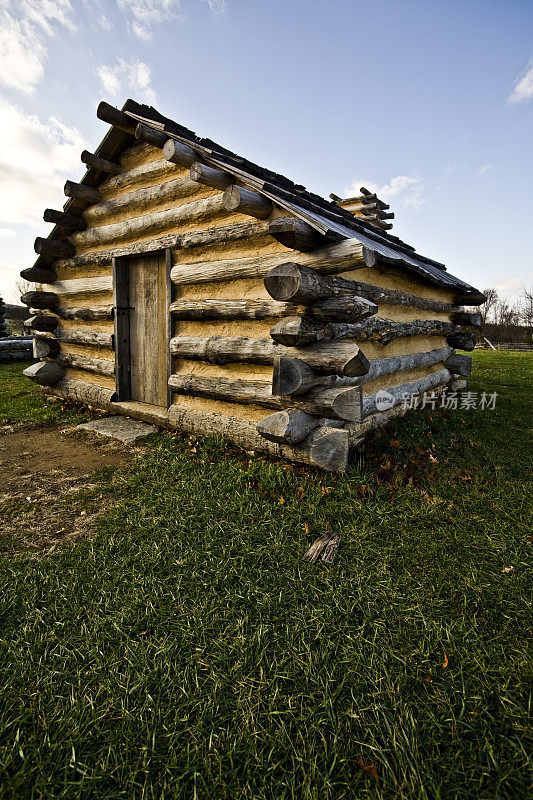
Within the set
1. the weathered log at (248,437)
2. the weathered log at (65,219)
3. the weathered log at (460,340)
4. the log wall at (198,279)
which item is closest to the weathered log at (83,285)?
the log wall at (198,279)

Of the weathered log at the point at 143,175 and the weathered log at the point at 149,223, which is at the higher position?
the weathered log at the point at 143,175

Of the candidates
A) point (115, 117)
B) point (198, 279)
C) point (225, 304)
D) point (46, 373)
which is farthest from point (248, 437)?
point (46, 373)

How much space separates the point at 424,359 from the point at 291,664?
5974 mm

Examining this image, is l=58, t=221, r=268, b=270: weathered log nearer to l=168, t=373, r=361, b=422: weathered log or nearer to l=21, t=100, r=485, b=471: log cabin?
l=21, t=100, r=485, b=471: log cabin

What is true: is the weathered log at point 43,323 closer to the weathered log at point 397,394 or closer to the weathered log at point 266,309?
the weathered log at point 266,309

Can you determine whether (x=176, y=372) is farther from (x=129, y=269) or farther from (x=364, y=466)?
(x=364, y=466)

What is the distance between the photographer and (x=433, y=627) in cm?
228

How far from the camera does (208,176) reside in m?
4.21

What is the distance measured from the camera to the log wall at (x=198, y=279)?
4582 mm

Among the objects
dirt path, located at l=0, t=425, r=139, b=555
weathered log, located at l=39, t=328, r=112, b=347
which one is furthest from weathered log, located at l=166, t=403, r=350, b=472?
weathered log, located at l=39, t=328, r=112, b=347

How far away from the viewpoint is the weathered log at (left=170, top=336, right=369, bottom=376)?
3.77 metres

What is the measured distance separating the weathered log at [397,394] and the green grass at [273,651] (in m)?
1.39

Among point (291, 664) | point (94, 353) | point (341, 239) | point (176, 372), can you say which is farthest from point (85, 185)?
point (291, 664)
